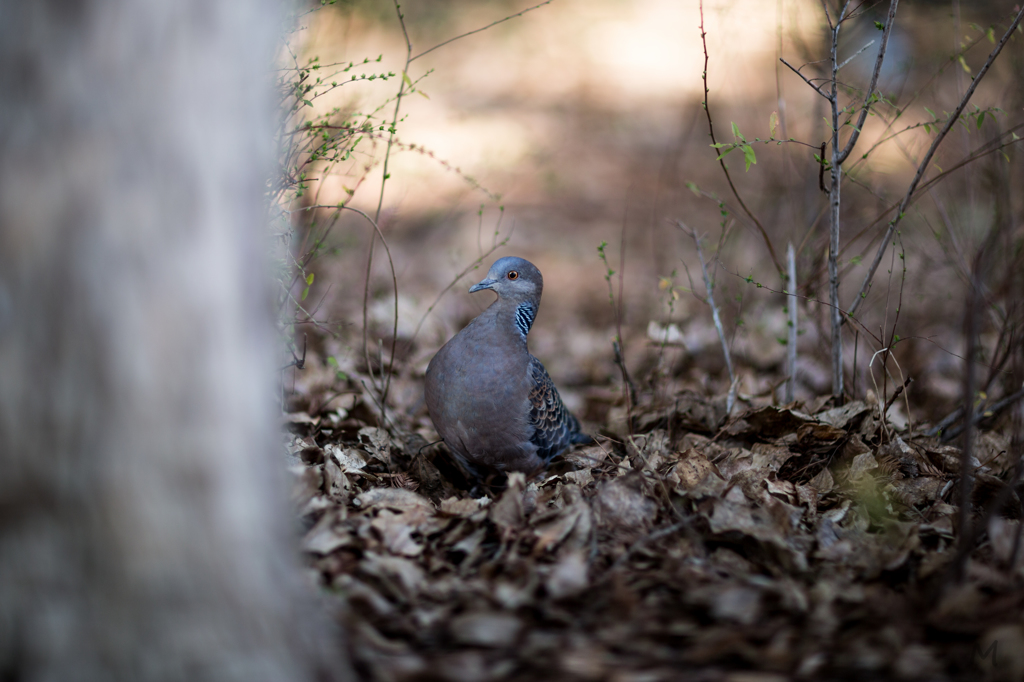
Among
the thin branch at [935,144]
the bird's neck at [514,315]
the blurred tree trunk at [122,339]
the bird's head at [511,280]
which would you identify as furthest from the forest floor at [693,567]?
the bird's head at [511,280]

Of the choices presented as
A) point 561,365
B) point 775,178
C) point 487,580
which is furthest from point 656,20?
point 487,580

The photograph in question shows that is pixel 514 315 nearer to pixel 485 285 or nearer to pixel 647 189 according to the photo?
pixel 485 285

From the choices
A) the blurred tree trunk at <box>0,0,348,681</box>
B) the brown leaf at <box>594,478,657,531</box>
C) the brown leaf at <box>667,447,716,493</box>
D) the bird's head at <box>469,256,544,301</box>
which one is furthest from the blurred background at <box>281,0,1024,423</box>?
the blurred tree trunk at <box>0,0,348,681</box>

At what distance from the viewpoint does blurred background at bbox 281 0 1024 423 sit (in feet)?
13.3

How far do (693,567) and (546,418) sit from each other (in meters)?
1.55

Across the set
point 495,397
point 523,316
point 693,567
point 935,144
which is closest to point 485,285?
point 523,316

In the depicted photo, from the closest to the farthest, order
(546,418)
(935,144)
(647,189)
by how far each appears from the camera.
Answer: (935,144) < (546,418) < (647,189)

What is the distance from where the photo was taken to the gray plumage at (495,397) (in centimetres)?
329

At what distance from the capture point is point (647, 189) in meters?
10.0

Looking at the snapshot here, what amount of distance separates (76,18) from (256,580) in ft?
3.93

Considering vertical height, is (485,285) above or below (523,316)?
above

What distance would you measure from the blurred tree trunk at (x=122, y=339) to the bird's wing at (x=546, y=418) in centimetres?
215

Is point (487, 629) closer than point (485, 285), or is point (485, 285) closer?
point (487, 629)

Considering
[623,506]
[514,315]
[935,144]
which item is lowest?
[623,506]
